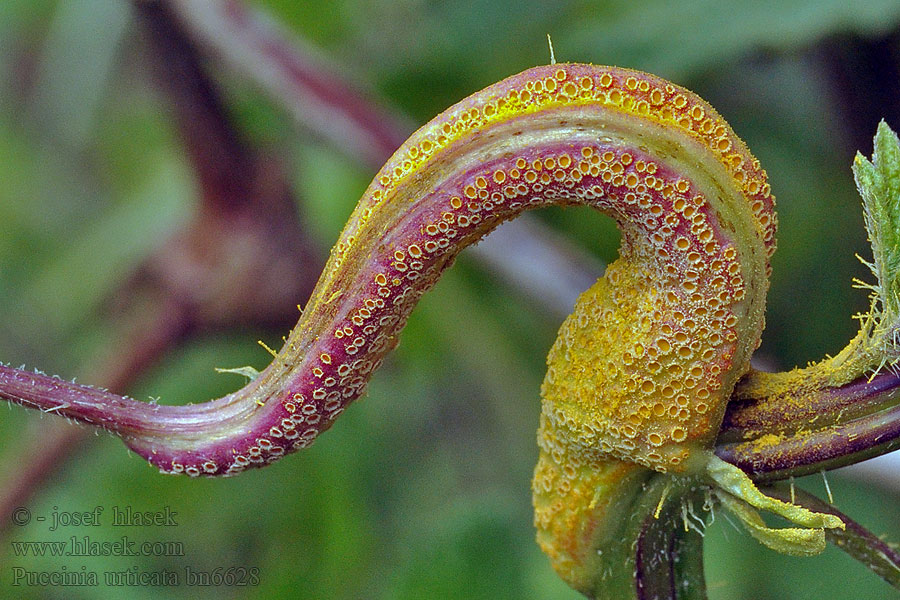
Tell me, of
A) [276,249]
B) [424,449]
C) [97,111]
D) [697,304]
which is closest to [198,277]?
[276,249]

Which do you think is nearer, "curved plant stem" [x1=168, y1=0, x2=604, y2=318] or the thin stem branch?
the thin stem branch

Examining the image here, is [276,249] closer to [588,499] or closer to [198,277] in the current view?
[198,277]

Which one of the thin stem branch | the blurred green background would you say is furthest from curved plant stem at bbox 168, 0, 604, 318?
the thin stem branch

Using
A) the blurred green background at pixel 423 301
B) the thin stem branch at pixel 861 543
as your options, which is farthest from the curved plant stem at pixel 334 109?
the thin stem branch at pixel 861 543

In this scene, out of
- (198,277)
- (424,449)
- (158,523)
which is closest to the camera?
(198,277)

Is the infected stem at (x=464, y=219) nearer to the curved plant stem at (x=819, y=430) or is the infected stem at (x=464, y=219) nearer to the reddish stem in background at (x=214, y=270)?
the curved plant stem at (x=819, y=430)

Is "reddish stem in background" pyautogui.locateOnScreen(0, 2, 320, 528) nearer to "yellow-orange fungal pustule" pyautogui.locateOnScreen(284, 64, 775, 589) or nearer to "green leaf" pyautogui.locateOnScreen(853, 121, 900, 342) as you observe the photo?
"yellow-orange fungal pustule" pyautogui.locateOnScreen(284, 64, 775, 589)

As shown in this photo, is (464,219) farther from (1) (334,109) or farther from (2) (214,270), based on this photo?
(2) (214,270)

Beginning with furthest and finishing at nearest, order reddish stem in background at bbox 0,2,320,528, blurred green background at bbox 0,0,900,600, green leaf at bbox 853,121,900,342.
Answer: reddish stem in background at bbox 0,2,320,528
blurred green background at bbox 0,0,900,600
green leaf at bbox 853,121,900,342
